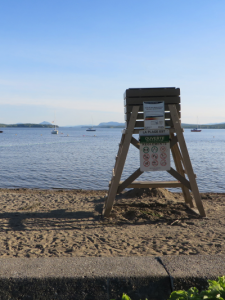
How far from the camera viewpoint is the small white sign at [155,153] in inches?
250

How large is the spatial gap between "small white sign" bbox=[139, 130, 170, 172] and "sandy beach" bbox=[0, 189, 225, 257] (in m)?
1.22

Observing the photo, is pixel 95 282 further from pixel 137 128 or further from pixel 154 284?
pixel 137 128

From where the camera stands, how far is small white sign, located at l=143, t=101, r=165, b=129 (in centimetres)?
616

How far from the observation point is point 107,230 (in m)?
5.78

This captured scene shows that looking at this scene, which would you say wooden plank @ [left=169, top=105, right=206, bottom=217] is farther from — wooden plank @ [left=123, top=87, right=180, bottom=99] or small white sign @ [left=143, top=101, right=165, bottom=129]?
wooden plank @ [left=123, top=87, right=180, bottom=99]

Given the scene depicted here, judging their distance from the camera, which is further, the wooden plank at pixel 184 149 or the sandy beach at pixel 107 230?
the wooden plank at pixel 184 149

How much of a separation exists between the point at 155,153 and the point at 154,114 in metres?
0.88

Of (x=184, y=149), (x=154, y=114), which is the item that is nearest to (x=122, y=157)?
(x=154, y=114)

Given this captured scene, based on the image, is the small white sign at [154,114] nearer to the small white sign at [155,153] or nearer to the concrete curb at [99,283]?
the small white sign at [155,153]

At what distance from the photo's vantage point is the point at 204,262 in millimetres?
2809

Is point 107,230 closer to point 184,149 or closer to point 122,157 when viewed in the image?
point 122,157

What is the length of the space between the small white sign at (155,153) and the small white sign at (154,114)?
0.28 m

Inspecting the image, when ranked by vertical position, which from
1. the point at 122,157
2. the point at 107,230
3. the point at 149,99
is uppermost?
the point at 149,99

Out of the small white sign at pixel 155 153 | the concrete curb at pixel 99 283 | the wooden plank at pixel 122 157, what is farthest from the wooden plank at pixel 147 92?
the concrete curb at pixel 99 283
